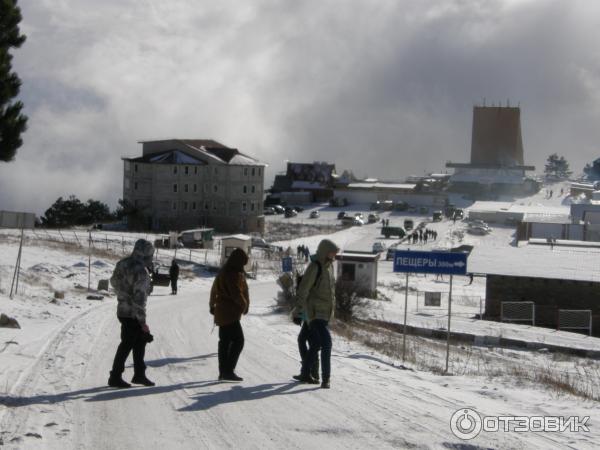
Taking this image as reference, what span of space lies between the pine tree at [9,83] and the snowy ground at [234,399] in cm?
440

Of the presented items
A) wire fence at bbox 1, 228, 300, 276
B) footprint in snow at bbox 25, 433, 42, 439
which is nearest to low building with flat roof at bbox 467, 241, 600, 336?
wire fence at bbox 1, 228, 300, 276

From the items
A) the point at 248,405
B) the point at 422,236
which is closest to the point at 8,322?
the point at 248,405

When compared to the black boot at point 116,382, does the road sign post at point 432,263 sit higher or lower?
higher

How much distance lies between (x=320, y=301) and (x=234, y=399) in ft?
4.85

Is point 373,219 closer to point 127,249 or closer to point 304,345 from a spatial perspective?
point 127,249

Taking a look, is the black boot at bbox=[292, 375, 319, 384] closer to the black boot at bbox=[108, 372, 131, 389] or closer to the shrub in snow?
the black boot at bbox=[108, 372, 131, 389]

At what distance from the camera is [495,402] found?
30.3 feet

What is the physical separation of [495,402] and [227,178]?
80522mm

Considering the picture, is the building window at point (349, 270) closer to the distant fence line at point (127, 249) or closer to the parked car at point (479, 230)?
the distant fence line at point (127, 249)

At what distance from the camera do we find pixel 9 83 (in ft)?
59.3

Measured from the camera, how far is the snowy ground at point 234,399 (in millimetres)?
7020

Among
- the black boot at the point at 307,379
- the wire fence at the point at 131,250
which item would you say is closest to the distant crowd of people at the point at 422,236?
the wire fence at the point at 131,250

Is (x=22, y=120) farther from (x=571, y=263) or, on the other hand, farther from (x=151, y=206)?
(x=151, y=206)

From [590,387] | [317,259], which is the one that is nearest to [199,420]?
[317,259]
